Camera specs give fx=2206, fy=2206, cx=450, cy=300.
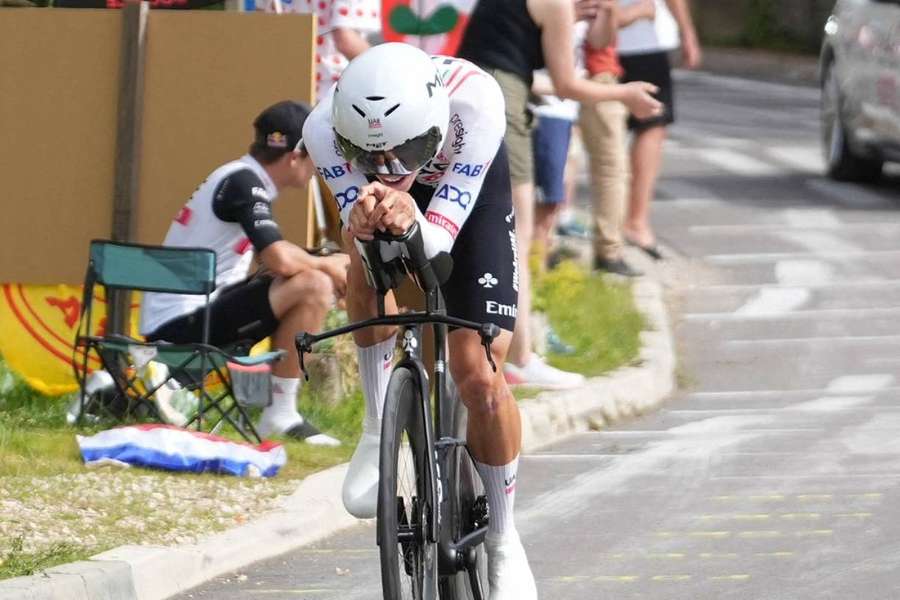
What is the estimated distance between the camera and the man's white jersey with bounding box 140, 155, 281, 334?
9234 mm

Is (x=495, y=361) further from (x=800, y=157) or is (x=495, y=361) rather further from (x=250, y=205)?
(x=800, y=157)

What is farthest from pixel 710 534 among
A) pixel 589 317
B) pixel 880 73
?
pixel 880 73

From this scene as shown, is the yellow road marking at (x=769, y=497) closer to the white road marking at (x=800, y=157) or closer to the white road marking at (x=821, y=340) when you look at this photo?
the white road marking at (x=821, y=340)

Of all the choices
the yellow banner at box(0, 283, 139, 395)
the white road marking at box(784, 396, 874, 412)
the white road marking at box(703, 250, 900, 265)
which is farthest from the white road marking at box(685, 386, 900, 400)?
the white road marking at box(703, 250, 900, 265)

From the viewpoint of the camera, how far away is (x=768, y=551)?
7.45 metres

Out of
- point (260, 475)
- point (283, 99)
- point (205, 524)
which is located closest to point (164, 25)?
point (283, 99)

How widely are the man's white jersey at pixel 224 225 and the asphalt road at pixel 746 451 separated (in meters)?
1.52

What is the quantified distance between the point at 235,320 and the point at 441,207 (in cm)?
350

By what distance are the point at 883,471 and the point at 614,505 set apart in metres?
1.26

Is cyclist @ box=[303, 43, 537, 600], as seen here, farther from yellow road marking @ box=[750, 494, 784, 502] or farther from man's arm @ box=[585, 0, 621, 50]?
man's arm @ box=[585, 0, 621, 50]

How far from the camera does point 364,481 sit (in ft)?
20.1

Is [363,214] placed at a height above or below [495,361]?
above

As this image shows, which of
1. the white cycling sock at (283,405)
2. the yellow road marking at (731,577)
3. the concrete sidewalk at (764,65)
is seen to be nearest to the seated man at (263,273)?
the white cycling sock at (283,405)

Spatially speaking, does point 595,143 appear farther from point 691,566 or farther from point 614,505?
point 691,566
